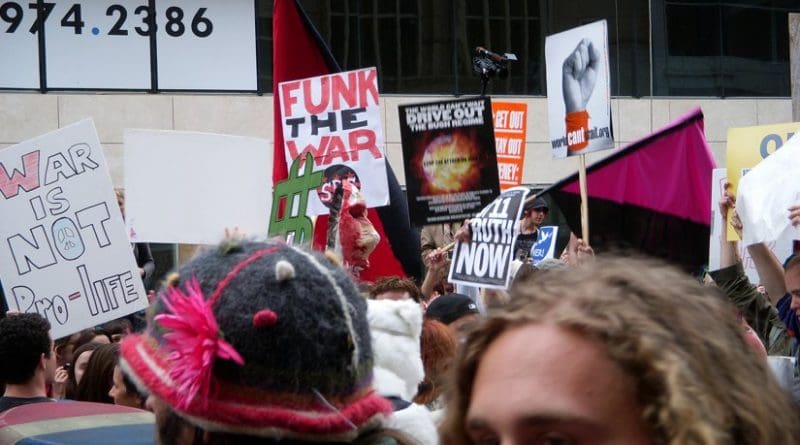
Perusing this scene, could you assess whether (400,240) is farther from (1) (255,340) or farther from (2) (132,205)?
(1) (255,340)

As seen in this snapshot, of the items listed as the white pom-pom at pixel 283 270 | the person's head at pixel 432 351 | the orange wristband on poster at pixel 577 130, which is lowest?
the person's head at pixel 432 351

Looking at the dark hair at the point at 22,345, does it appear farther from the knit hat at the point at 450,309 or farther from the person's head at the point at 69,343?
the person's head at the point at 69,343

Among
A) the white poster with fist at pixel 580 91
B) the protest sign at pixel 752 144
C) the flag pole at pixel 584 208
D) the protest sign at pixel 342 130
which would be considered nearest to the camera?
the protest sign at pixel 342 130

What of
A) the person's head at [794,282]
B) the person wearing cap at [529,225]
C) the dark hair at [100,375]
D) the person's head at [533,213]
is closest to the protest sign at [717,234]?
the person's head at [794,282]

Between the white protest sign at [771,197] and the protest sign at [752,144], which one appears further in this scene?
the protest sign at [752,144]

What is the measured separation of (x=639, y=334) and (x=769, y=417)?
0.61 ft

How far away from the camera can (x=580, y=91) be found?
874 centimetres

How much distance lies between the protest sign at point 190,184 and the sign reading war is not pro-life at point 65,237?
0.30 metres

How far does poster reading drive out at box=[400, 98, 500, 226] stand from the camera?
828 centimetres

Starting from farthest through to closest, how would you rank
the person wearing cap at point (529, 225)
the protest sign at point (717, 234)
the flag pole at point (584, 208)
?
the person wearing cap at point (529, 225) → the flag pole at point (584, 208) → the protest sign at point (717, 234)

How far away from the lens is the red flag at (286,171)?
24.9ft

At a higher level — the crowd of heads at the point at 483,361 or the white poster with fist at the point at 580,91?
the white poster with fist at the point at 580,91

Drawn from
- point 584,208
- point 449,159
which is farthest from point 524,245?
point 584,208

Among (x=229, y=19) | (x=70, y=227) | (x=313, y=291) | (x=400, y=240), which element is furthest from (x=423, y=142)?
(x=229, y=19)
